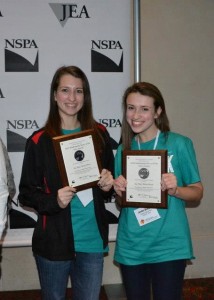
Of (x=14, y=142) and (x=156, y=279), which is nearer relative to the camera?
(x=156, y=279)

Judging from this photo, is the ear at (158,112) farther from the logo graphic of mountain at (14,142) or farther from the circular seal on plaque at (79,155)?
the logo graphic of mountain at (14,142)

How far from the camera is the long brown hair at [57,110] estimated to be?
7.62ft

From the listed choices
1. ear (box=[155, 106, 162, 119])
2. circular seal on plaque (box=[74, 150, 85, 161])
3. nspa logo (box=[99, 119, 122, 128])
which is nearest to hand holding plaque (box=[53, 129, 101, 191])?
circular seal on plaque (box=[74, 150, 85, 161])

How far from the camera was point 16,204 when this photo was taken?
11.9 feet

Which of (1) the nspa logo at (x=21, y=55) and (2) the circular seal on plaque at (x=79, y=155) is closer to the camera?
(2) the circular seal on plaque at (x=79, y=155)

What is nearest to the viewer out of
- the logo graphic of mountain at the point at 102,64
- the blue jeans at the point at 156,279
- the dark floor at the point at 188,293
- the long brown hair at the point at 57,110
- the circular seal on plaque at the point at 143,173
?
the blue jeans at the point at 156,279

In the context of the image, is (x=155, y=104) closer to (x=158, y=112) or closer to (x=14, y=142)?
(x=158, y=112)

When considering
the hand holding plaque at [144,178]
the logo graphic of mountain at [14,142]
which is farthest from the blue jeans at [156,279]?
the logo graphic of mountain at [14,142]

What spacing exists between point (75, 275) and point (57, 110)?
968 millimetres

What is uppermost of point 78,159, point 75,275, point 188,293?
point 78,159

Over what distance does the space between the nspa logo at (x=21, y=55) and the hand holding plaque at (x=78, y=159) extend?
5.07ft

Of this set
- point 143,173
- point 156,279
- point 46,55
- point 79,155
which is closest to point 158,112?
point 143,173

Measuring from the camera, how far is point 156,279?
2137mm

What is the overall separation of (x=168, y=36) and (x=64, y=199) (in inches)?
88.8
